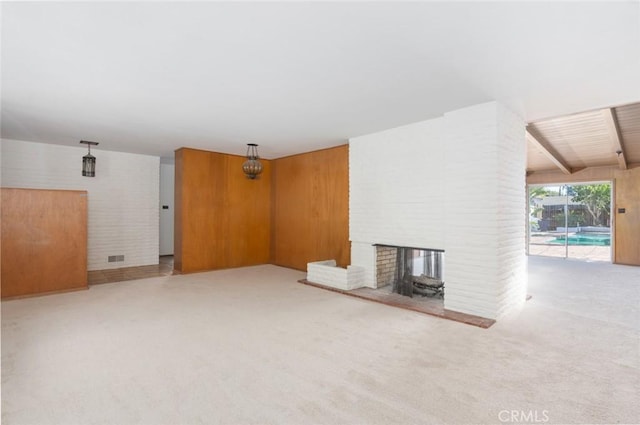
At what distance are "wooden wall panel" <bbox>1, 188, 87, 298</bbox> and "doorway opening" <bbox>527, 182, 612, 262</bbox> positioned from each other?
454 inches

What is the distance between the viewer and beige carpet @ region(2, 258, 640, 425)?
205 centimetres

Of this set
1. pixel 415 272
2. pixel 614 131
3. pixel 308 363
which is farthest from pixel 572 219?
pixel 308 363

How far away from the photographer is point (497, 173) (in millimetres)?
3715

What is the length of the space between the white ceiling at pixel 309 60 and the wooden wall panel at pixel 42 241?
1215 millimetres

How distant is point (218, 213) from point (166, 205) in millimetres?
2908

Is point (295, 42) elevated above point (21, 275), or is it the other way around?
point (295, 42)

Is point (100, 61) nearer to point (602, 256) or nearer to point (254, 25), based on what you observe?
point (254, 25)

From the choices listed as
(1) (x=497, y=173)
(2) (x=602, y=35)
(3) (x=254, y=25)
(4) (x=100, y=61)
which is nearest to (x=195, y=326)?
(4) (x=100, y=61)

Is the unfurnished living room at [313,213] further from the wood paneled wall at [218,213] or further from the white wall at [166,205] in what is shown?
the white wall at [166,205]

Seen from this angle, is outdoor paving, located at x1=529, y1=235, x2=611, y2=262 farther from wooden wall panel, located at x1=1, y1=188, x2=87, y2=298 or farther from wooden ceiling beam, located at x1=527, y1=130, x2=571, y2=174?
wooden wall panel, located at x1=1, y1=188, x2=87, y2=298

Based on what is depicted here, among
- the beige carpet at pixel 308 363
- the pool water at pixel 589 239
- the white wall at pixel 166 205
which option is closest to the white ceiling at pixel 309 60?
the beige carpet at pixel 308 363

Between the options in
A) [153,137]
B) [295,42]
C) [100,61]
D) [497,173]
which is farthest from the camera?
[153,137]

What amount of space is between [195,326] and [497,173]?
384 centimetres

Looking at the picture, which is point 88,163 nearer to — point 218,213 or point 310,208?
point 218,213
